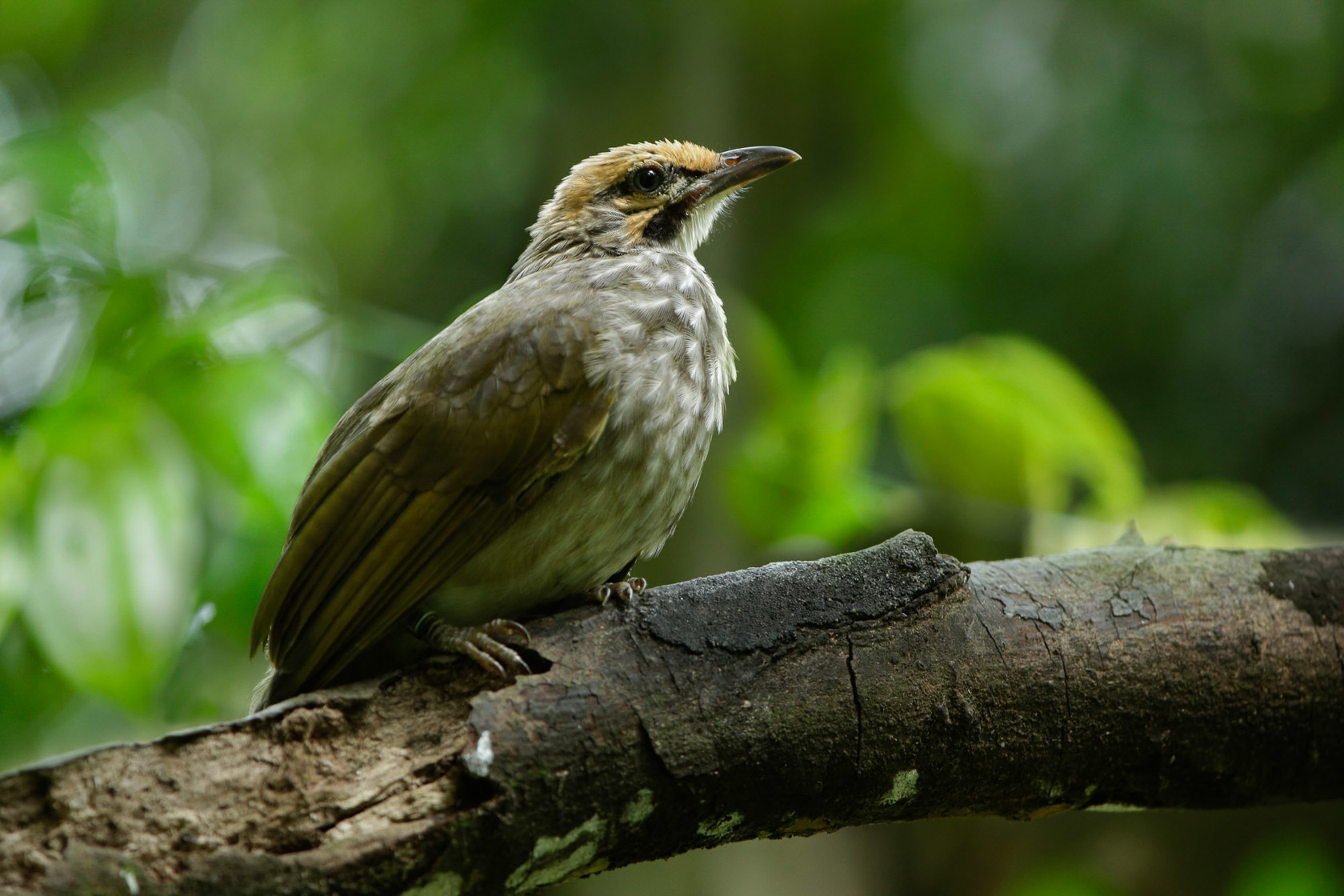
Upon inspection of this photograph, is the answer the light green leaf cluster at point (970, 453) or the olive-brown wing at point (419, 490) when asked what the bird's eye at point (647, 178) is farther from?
the olive-brown wing at point (419, 490)

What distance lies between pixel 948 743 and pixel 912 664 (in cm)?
17

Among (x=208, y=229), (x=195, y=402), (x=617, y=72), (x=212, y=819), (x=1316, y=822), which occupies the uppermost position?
(x=208, y=229)

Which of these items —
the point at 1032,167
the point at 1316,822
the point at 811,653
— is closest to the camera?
the point at 811,653

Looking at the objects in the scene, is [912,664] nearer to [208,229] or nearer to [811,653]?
[811,653]

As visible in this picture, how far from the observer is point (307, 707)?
6.66 feet

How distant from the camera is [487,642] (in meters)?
2.29

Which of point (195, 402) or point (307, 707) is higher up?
point (195, 402)

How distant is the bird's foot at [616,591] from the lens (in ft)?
8.08

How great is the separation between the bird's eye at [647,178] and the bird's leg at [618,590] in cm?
148

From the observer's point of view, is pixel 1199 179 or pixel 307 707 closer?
pixel 307 707

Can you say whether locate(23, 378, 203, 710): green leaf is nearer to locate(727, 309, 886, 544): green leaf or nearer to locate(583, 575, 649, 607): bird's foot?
locate(583, 575, 649, 607): bird's foot

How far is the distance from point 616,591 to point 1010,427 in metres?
1.46

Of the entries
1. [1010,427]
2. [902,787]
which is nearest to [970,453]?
[1010,427]

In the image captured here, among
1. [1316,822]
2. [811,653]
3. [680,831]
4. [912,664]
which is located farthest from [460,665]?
[1316,822]
